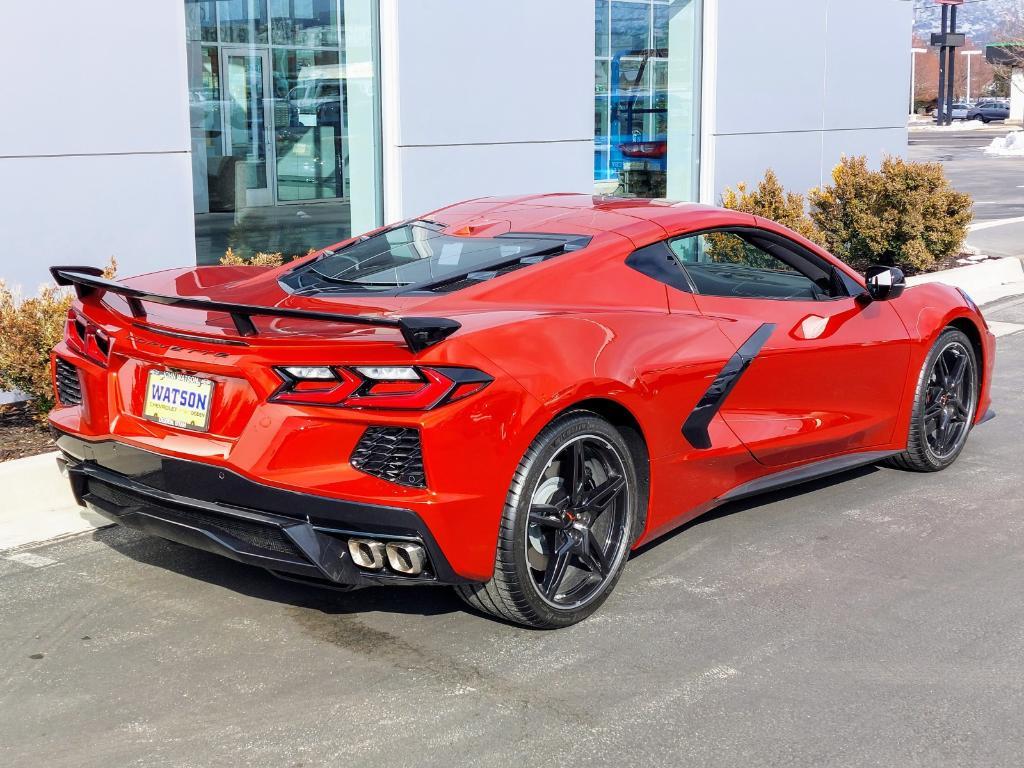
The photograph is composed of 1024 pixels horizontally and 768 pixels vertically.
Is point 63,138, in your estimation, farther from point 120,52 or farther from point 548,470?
point 548,470

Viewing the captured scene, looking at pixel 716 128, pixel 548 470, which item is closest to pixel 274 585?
pixel 548 470

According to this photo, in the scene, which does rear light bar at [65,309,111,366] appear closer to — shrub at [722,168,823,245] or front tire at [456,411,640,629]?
front tire at [456,411,640,629]

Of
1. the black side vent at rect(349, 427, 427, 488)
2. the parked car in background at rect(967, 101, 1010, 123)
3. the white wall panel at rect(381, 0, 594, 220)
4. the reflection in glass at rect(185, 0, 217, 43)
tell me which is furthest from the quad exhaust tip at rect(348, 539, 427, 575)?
the parked car in background at rect(967, 101, 1010, 123)

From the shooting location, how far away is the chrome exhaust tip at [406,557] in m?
3.91

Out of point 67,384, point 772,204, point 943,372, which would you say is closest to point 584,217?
point 67,384

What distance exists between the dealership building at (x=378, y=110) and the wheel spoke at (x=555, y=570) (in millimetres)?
4869

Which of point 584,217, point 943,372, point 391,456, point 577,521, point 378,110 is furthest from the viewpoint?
point 378,110

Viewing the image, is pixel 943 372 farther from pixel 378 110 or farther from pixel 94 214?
pixel 378 110

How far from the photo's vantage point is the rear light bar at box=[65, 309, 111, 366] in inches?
174

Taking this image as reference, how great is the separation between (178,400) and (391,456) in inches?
29.9

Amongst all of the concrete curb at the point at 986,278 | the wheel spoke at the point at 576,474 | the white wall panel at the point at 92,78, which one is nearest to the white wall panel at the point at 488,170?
the white wall panel at the point at 92,78

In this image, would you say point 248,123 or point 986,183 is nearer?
point 248,123

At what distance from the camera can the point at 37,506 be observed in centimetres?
590

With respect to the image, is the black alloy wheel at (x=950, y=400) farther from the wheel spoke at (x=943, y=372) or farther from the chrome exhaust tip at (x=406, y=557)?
the chrome exhaust tip at (x=406, y=557)
